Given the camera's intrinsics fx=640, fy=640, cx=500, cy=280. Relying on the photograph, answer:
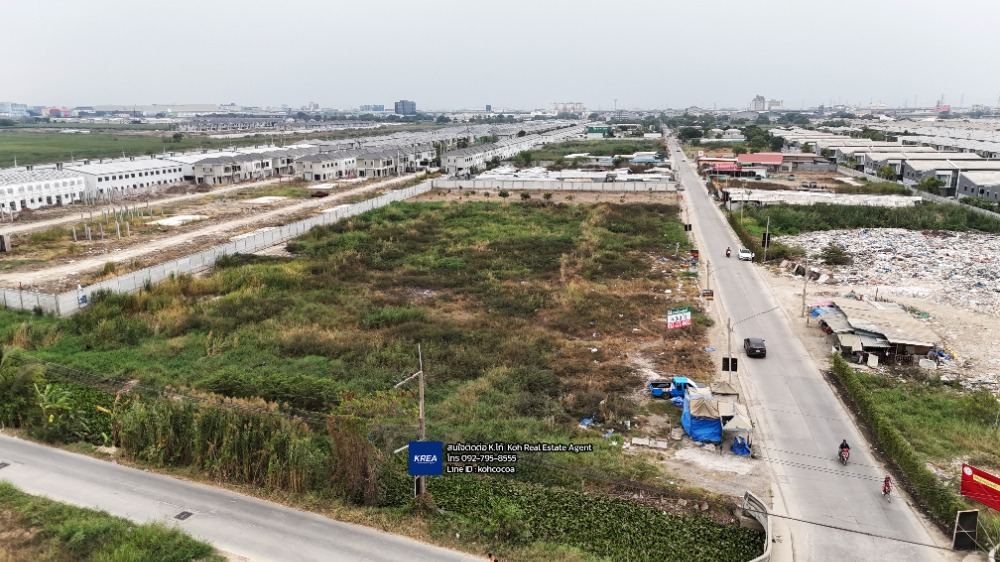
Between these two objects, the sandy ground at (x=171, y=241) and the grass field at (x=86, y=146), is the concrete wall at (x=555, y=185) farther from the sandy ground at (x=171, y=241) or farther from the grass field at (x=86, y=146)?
the grass field at (x=86, y=146)

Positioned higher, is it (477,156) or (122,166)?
(122,166)

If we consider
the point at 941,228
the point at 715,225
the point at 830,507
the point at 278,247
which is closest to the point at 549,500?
the point at 830,507

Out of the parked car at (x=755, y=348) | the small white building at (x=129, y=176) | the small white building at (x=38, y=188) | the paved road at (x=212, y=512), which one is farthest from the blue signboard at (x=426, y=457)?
the small white building at (x=129, y=176)

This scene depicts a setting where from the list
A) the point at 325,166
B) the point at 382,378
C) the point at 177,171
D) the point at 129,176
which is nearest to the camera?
the point at 382,378

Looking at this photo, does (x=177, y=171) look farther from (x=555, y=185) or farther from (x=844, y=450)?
(x=844, y=450)

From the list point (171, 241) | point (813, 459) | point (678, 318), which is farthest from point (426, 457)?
point (171, 241)

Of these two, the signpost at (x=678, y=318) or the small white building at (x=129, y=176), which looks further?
the small white building at (x=129, y=176)

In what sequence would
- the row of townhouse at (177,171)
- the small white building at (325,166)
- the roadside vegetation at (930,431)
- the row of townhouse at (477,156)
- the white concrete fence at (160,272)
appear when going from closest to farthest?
the roadside vegetation at (930,431), the white concrete fence at (160,272), the row of townhouse at (177,171), the small white building at (325,166), the row of townhouse at (477,156)
